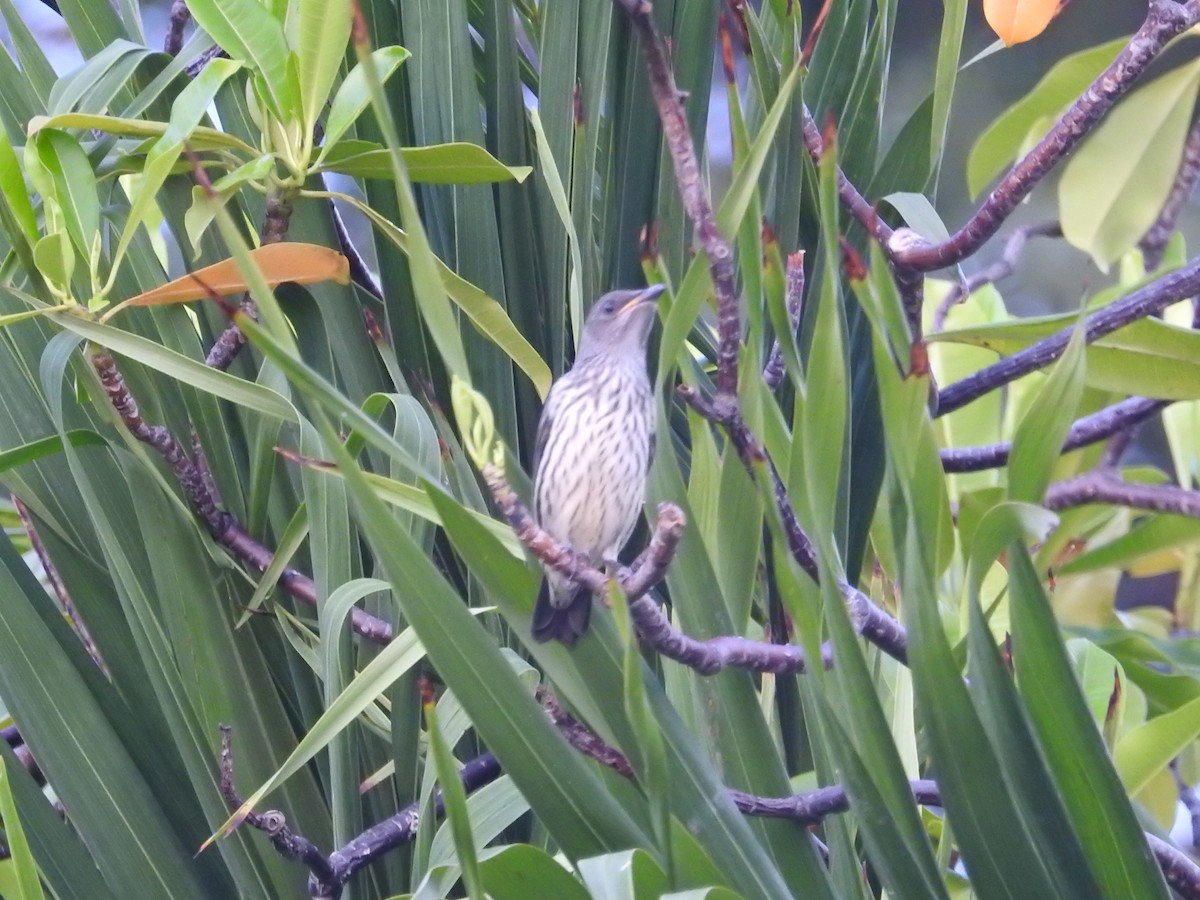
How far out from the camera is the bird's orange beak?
56.7 inches

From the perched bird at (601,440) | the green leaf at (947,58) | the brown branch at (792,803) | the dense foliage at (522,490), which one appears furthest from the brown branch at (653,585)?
the green leaf at (947,58)

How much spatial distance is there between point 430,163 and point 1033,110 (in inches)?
42.7

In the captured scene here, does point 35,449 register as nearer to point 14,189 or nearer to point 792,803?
point 14,189

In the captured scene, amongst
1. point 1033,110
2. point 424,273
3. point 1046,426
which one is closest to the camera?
point 424,273

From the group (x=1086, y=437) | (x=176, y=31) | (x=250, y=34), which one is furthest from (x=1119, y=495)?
(x=176, y=31)

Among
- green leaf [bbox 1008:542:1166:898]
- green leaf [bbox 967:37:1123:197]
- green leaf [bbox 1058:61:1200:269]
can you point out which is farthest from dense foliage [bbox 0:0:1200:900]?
green leaf [bbox 967:37:1123:197]

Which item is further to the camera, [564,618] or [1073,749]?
[564,618]

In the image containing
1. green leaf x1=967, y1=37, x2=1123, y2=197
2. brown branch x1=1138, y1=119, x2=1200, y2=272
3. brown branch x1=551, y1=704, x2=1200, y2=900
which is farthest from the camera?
green leaf x1=967, y1=37, x2=1123, y2=197

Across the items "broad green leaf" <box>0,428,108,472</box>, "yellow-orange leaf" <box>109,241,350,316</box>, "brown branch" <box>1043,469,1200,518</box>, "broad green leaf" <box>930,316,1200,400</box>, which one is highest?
"yellow-orange leaf" <box>109,241,350,316</box>

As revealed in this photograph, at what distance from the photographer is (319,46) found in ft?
4.26

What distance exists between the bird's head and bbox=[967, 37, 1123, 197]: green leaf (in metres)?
0.61

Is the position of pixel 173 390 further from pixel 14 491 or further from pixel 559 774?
pixel 559 774

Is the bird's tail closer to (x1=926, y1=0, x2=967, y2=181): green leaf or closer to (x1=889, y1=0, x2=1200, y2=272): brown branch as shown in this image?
(x1=889, y1=0, x2=1200, y2=272): brown branch

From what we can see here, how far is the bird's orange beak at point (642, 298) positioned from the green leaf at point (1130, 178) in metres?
0.78
